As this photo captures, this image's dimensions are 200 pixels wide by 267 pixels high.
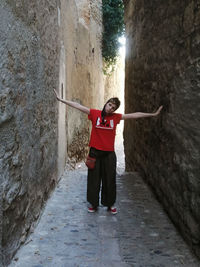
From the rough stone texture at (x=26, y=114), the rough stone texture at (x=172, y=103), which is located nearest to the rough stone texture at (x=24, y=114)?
the rough stone texture at (x=26, y=114)

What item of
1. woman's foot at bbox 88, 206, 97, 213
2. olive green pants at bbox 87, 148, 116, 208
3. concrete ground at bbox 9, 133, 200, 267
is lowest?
concrete ground at bbox 9, 133, 200, 267

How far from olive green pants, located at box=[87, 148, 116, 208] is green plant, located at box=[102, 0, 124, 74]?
8.82 metres

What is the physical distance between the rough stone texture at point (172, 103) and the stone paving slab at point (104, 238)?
167mm

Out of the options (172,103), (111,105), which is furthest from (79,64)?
(172,103)

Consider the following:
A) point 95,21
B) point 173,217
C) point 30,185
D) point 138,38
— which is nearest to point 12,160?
point 30,185

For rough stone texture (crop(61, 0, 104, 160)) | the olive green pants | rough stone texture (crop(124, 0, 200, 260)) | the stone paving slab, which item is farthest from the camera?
rough stone texture (crop(61, 0, 104, 160))

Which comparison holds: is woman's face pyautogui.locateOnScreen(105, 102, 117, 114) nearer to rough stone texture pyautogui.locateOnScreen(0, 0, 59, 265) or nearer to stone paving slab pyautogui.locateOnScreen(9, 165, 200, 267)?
rough stone texture pyautogui.locateOnScreen(0, 0, 59, 265)

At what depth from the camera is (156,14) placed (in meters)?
3.59

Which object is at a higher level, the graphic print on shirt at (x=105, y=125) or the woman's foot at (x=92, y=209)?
the graphic print on shirt at (x=105, y=125)

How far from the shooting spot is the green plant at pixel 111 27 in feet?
35.9

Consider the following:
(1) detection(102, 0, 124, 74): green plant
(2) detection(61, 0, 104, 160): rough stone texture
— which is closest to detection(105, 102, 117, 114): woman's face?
(2) detection(61, 0, 104, 160): rough stone texture

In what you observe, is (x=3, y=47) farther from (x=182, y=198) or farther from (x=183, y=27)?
(x=182, y=198)

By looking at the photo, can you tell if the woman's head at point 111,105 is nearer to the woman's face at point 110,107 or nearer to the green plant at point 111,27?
the woman's face at point 110,107

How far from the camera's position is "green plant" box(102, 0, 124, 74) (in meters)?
10.9
